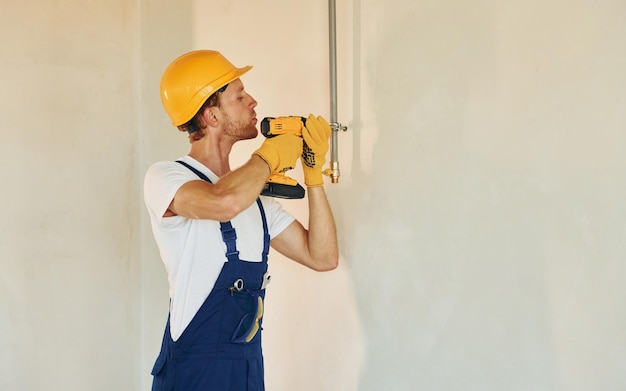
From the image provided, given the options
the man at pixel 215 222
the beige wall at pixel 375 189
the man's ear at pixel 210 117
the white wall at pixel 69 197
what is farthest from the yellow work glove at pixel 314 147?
the white wall at pixel 69 197

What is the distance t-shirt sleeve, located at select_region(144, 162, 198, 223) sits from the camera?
64.9 inches

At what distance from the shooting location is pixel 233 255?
5.49 ft

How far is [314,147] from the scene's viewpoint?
1.77 m

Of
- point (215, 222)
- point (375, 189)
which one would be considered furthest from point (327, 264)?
point (215, 222)

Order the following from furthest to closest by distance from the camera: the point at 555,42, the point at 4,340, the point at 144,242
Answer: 1. the point at 144,242
2. the point at 4,340
3. the point at 555,42

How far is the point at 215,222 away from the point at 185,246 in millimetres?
94

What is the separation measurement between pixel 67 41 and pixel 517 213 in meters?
1.64

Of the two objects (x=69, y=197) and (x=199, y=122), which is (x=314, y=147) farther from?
(x=69, y=197)

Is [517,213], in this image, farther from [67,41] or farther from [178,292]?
[67,41]

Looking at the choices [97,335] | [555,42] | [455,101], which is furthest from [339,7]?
[97,335]

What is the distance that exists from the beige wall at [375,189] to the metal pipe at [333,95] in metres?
0.05

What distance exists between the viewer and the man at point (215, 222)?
1623 millimetres

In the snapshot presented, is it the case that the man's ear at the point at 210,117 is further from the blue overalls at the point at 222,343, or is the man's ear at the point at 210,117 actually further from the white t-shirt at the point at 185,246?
the blue overalls at the point at 222,343

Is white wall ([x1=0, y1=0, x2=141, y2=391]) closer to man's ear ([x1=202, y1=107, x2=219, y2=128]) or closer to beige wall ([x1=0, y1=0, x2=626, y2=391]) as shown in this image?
beige wall ([x1=0, y1=0, x2=626, y2=391])
